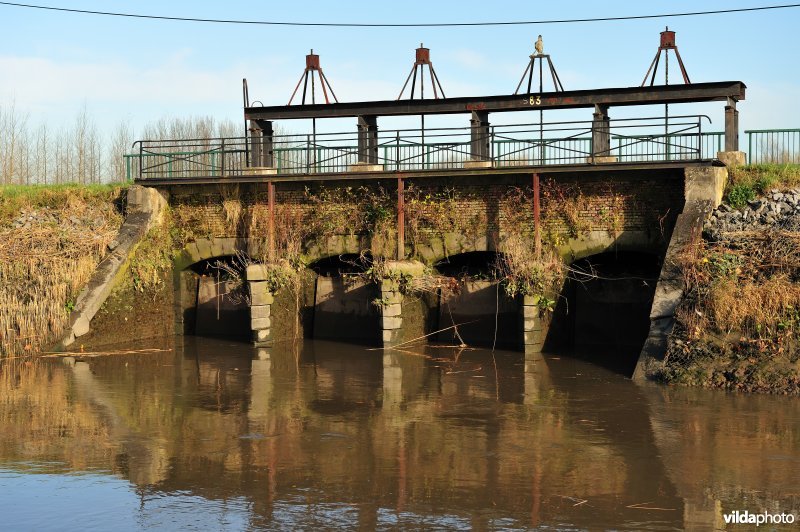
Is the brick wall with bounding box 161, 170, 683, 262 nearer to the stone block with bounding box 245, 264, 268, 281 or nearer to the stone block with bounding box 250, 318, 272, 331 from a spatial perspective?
the stone block with bounding box 245, 264, 268, 281

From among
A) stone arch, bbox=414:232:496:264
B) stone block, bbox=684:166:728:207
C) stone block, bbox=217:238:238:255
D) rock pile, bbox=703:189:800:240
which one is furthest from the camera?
stone block, bbox=217:238:238:255

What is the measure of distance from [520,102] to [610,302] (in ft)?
18.3

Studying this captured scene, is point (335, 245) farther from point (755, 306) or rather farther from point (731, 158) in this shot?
point (755, 306)

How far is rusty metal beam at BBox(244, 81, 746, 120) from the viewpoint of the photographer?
77.7 feet

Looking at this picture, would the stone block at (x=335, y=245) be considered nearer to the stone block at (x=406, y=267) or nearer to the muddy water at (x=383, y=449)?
the stone block at (x=406, y=267)

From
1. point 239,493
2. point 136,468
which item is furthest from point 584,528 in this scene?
Answer: point 136,468

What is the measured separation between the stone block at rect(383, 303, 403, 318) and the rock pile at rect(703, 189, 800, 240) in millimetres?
7366

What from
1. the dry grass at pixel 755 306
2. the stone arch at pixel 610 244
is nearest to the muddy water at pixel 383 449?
the dry grass at pixel 755 306

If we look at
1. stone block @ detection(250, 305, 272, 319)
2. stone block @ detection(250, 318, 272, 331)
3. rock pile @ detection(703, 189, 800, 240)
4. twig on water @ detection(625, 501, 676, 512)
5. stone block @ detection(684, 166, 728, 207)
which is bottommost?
twig on water @ detection(625, 501, 676, 512)

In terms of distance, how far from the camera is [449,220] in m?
24.8

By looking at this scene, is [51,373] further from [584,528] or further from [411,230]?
[584,528]

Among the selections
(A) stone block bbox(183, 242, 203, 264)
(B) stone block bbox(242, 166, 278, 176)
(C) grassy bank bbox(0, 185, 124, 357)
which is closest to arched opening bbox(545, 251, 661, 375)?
(B) stone block bbox(242, 166, 278, 176)

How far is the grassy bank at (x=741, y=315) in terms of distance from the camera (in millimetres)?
17766

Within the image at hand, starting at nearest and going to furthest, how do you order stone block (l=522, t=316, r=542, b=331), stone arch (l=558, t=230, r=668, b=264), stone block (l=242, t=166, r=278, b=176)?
stone block (l=522, t=316, r=542, b=331)
stone arch (l=558, t=230, r=668, b=264)
stone block (l=242, t=166, r=278, b=176)
